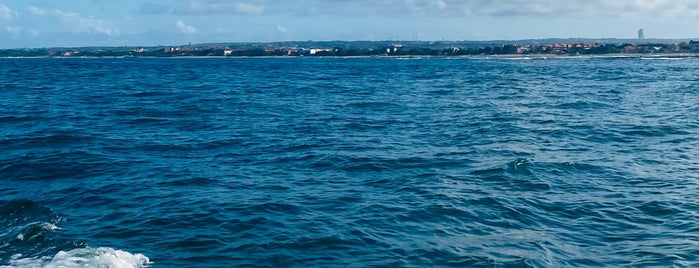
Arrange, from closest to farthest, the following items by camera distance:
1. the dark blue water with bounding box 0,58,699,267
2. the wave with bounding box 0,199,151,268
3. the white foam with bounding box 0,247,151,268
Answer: the white foam with bounding box 0,247,151,268 < the wave with bounding box 0,199,151,268 < the dark blue water with bounding box 0,58,699,267

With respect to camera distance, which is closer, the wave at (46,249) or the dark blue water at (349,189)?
the wave at (46,249)

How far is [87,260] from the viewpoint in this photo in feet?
43.8

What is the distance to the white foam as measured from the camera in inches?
513

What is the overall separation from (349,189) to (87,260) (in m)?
7.94

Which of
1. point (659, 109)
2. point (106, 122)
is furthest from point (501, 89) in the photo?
point (106, 122)

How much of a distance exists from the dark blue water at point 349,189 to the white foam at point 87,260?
5 cm

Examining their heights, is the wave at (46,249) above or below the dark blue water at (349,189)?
above

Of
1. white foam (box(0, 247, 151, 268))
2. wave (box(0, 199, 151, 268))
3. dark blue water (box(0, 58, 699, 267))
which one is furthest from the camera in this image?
dark blue water (box(0, 58, 699, 267))

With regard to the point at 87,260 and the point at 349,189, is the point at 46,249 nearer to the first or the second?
the point at 87,260

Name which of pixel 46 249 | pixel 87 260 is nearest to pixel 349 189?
pixel 87 260

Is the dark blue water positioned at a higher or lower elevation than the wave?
lower

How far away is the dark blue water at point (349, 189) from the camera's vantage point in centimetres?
1399

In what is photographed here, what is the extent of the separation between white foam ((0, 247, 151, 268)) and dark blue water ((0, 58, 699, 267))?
5 centimetres

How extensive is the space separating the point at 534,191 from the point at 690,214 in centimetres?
401
